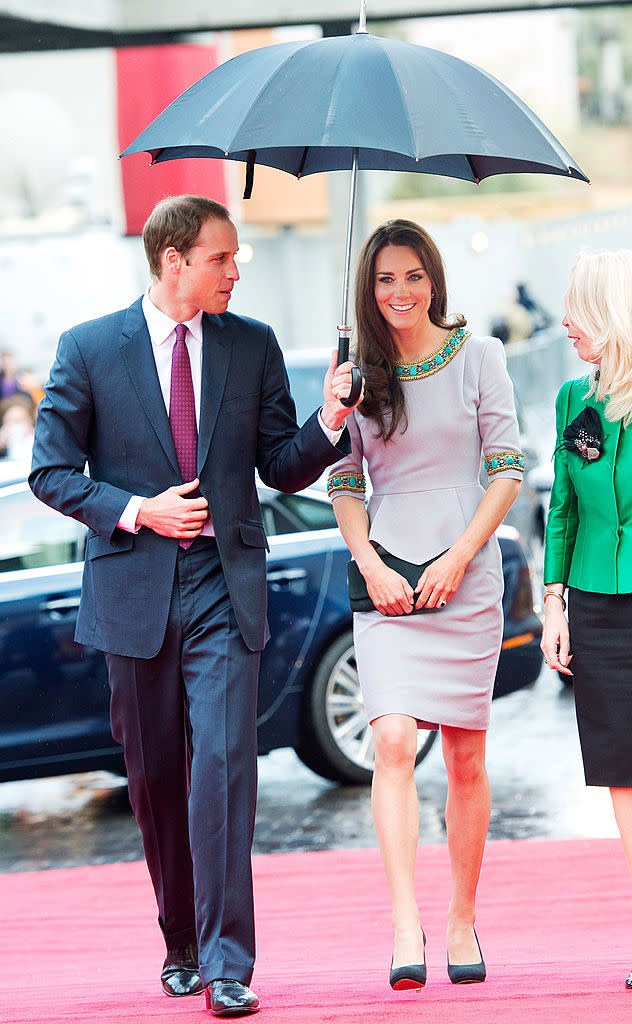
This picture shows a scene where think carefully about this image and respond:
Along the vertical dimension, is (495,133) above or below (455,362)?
above

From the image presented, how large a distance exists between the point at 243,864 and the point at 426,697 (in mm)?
649

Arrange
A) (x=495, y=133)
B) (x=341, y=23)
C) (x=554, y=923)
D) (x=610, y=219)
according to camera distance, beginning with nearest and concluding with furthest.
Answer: (x=495, y=133) → (x=554, y=923) → (x=341, y=23) → (x=610, y=219)

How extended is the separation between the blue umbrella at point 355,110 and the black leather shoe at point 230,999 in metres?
1.60

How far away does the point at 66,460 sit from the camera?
3.93 meters

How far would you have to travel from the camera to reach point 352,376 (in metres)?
3.79

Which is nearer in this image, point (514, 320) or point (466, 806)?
point (466, 806)

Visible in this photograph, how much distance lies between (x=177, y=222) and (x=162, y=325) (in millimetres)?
278

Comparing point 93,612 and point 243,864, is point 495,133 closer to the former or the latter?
point 93,612

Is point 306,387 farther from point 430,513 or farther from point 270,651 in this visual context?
point 430,513

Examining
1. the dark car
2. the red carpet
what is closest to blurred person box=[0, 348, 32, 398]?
the dark car

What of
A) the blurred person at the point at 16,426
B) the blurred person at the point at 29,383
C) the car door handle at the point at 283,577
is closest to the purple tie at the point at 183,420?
the car door handle at the point at 283,577

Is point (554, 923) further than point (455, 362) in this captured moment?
Yes

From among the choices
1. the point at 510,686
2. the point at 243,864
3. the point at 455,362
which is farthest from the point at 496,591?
the point at 510,686

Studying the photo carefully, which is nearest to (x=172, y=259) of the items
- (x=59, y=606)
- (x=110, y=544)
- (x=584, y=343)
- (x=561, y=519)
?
(x=110, y=544)
